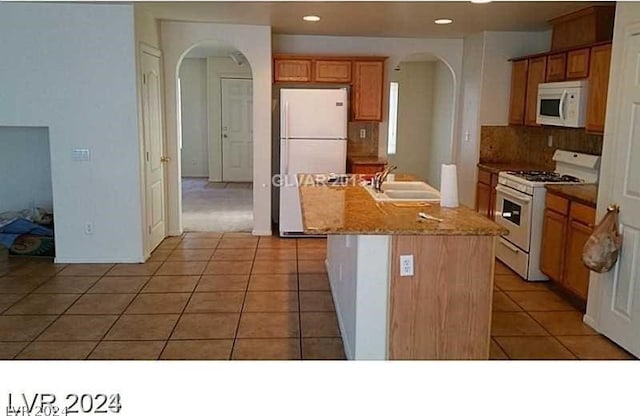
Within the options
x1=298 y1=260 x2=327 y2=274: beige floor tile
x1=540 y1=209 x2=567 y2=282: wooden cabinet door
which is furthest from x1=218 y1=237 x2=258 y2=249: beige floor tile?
x1=540 y1=209 x2=567 y2=282: wooden cabinet door

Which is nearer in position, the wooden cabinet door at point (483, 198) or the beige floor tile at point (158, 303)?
the beige floor tile at point (158, 303)

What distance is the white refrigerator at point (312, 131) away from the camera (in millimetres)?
6090

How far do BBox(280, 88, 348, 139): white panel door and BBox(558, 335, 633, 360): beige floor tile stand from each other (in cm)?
332

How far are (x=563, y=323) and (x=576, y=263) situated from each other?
1.67 ft

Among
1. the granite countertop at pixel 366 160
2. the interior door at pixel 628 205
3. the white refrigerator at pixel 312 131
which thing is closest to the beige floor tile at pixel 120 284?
the white refrigerator at pixel 312 131

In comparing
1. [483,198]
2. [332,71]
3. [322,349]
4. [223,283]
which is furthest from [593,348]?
[332,71]

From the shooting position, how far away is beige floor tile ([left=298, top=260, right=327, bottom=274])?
16.9ft

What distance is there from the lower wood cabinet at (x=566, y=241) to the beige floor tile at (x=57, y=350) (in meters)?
3.45

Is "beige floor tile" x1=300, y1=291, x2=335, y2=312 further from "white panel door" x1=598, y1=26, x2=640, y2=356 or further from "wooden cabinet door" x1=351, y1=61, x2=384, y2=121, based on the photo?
"wooden cabinet door" x1=351, y1=61, x2=384, y2=121

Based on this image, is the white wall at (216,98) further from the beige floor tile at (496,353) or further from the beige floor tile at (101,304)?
the beige floor tile at (496,353)

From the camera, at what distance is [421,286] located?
2895mm

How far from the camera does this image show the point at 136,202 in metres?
5.22
